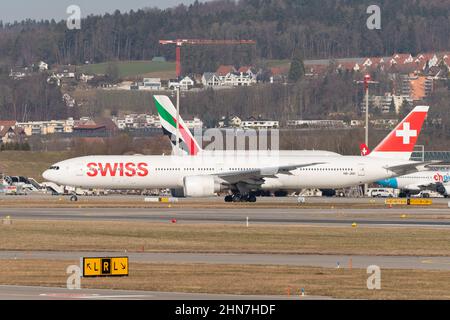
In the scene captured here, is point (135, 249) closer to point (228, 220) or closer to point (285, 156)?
point (228, 220)

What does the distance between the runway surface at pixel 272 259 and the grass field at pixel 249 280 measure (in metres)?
1.85

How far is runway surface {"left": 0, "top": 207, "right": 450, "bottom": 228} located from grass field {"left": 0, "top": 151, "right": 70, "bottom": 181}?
240 feet

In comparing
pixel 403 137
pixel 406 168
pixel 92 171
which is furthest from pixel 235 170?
pixel 403 137

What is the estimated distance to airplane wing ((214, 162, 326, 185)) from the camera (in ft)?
319

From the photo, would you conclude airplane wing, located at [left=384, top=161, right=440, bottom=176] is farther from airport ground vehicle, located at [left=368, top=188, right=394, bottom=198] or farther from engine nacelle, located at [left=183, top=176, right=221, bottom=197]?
airport ground vehicle, located at [left=368, top=188, right=394, bottom=198]

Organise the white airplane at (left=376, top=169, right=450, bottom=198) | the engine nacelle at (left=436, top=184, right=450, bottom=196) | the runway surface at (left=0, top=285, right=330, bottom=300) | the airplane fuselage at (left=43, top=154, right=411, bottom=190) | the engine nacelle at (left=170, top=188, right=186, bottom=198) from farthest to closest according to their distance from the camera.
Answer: the white airplane at (left=376, top=169, right=450, bottom=198)
the engine nacelle at (left=436, top=184, right=450, bottom=196)
the engine nacelle at (left=170, top=188, right=186, bottom=198)
the airplane fuselage at (left=43, top=154, right=411, bottom=190)
the runway surface at (left=0, top=285, right=330, bottom=300)

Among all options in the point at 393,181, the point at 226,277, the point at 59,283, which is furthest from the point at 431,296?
the point at 393,181

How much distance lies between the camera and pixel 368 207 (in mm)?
91500

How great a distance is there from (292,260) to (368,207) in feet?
146

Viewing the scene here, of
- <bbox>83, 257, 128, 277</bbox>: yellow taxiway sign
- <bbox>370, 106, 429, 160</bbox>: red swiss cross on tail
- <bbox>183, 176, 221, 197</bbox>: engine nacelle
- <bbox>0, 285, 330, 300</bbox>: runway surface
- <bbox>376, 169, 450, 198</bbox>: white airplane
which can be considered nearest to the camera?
<bbox>0, 285, 330, 300</bbox>: runway surface

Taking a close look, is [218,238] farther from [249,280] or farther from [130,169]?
[130,169]

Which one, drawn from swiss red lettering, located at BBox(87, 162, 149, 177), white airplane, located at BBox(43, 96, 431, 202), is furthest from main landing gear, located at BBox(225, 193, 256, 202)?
swiss red lettering, located at BBox(87, 162, 149, 177)

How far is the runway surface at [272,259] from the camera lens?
152ft

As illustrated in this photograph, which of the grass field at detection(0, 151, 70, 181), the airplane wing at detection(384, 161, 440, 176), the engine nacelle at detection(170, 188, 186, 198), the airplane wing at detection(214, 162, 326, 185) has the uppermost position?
the grass field at detection(0, 151, 70, 181)
